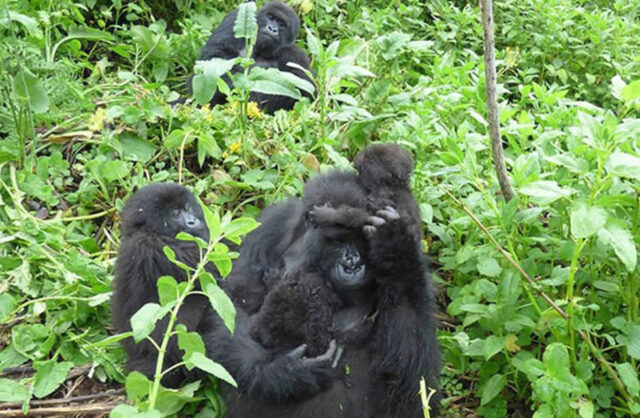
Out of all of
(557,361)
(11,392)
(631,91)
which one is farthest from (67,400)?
(631,91)

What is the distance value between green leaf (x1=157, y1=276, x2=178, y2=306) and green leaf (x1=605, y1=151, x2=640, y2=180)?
1.50 m

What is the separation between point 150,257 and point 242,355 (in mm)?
588

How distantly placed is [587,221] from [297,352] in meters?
1.16

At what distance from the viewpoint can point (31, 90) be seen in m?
4.12

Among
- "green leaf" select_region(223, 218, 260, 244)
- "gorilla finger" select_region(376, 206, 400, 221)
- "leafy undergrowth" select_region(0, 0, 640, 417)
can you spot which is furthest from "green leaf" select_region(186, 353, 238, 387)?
"gorilla finger" select_region(376, 206, 400, 221)

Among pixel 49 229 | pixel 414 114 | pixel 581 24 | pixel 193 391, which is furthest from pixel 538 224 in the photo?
pixel 581 24

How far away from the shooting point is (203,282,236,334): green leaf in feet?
7.35

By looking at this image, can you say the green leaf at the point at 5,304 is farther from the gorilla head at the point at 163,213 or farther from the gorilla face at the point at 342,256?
the gorilla face at the point at 342,256

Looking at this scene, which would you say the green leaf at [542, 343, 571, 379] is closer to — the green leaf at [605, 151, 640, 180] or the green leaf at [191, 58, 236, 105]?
the green leaf at [605, 151, 640, 180]

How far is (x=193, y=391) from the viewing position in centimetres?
314

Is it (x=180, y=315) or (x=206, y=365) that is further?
(x=180, y=315)

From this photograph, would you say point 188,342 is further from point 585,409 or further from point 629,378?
point 629,378

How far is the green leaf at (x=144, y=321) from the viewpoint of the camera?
2121mm

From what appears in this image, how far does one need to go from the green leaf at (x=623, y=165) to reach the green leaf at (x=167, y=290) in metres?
1.50
